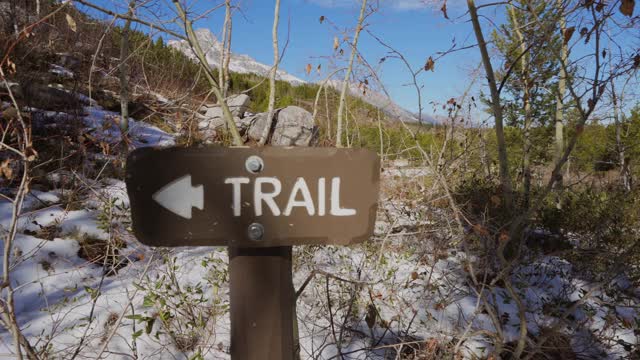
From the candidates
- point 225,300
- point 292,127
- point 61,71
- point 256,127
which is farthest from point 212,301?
point 61,71

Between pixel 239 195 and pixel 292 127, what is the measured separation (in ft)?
22.9

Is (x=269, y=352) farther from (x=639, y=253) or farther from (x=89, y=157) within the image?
(x=89, y=157)

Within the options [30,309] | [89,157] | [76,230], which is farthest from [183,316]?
[89,157]

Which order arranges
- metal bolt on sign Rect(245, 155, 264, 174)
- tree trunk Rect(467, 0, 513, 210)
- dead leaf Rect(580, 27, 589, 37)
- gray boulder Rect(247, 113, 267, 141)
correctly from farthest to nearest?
1. gray boulder Rect(247, 113, 267, 141)
2. tree trunk Rect(467, 0, 513, 210)
3. dead leaf Rect(580, 27, 589, 37)
4. metal bolt on sign Rect(245, 155, 264, 174)

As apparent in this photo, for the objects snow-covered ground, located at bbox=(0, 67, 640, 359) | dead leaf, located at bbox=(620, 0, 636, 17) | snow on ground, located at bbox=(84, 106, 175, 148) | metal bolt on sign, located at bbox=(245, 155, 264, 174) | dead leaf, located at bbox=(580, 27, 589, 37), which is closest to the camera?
metal bolt on sign, located at bbox=(245, 155, 264, 174)

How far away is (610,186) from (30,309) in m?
6.55

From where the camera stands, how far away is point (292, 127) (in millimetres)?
7668

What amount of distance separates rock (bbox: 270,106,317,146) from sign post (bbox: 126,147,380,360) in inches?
236

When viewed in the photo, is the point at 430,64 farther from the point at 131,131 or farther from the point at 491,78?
the point at 131,131

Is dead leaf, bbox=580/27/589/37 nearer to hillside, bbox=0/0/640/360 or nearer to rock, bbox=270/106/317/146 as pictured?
hillside, bbox=0/0/640/360

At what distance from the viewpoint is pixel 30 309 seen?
246 cm

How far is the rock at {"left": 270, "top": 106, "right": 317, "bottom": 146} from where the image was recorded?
278 inches

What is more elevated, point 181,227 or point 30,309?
point 181,227

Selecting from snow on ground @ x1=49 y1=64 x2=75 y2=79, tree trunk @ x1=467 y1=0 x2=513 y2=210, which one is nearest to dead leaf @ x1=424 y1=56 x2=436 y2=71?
tree trunk @ x1=467 y1=0 x2=513 y2=210
